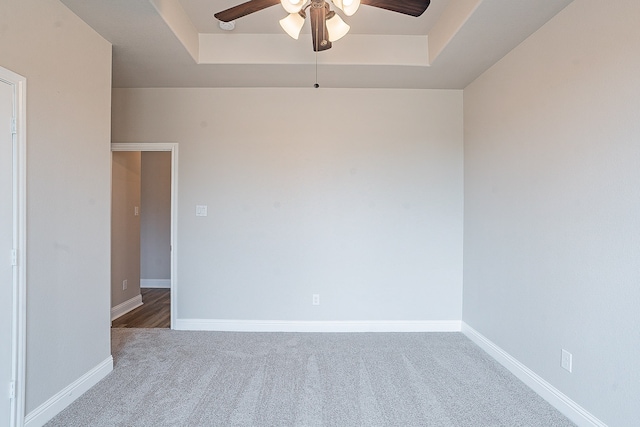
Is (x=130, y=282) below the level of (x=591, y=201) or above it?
below

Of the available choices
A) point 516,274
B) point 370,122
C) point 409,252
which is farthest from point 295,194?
point 516,274

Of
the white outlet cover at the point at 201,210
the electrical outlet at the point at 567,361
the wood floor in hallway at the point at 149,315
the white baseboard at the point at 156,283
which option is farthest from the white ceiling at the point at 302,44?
the white baseboard at the point at 156,283

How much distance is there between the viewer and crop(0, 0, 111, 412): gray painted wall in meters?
1.81

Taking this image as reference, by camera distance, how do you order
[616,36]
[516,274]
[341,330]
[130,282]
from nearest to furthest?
1. [616,36]
2. [516,274]
3. [341,330]
4. [130,282]

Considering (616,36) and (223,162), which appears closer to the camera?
(616,36)

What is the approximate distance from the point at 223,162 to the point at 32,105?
5.48 ft

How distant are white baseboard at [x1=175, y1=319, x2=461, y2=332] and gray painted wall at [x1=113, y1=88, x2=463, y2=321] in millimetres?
64

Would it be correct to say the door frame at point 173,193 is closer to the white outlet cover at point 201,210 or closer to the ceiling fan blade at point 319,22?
the white outlet cover at point 201,210

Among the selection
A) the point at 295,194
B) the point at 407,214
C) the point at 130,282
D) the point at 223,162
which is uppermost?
the point at 223,162

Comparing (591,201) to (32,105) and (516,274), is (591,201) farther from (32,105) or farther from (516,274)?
(32,105)

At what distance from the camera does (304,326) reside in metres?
3.37

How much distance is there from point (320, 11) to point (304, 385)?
2377 mm

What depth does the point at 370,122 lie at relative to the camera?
337cm

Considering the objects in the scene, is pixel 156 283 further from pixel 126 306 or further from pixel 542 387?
pixel 542 387
